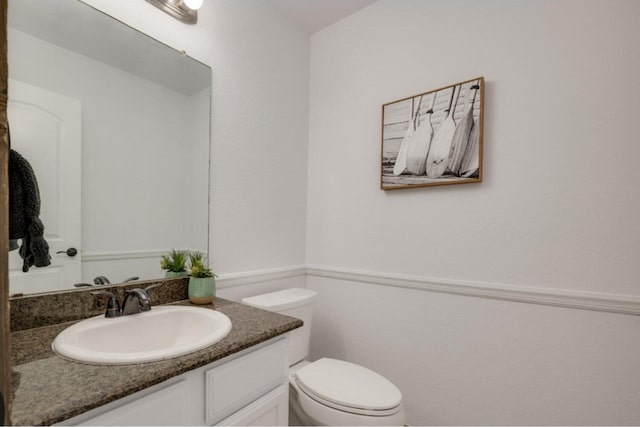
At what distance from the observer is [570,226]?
3.80 ft

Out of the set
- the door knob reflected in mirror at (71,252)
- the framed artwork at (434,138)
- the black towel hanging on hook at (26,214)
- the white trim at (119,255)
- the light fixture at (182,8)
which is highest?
the light fixture at (182,8)

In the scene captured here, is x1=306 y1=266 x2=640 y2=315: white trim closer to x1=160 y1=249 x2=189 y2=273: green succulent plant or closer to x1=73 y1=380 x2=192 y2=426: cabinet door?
x1=160 y1=249 x2=189 y2=273: green succulent plant

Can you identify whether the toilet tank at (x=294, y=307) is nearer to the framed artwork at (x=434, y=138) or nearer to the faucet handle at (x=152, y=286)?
the faucet handle at (x=152, y=286)

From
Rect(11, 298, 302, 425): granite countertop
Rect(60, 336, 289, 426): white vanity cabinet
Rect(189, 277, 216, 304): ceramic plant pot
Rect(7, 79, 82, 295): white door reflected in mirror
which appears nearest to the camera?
Rect(11, 298, 302, 425): granite countertop

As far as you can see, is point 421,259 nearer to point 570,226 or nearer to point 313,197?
point 570,226

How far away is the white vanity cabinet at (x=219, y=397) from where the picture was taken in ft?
2.11

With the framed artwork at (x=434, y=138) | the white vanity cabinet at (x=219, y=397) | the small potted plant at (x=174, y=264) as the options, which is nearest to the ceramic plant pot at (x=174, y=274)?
the small potted plant at (x=174, y=264)

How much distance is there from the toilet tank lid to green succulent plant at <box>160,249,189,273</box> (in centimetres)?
36

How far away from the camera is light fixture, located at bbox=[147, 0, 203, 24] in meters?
1.23

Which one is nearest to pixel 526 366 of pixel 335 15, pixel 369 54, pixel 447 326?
pixel 447 326

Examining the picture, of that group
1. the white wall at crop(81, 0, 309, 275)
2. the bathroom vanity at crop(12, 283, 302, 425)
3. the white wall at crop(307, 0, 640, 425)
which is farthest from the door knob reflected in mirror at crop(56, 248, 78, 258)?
the white wall at crop(307, 0, 640, 425)

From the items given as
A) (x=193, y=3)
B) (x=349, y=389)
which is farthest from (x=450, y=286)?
(x=193, y=3)

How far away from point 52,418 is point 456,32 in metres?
1.93

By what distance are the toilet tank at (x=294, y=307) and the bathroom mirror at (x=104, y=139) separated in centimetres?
42
